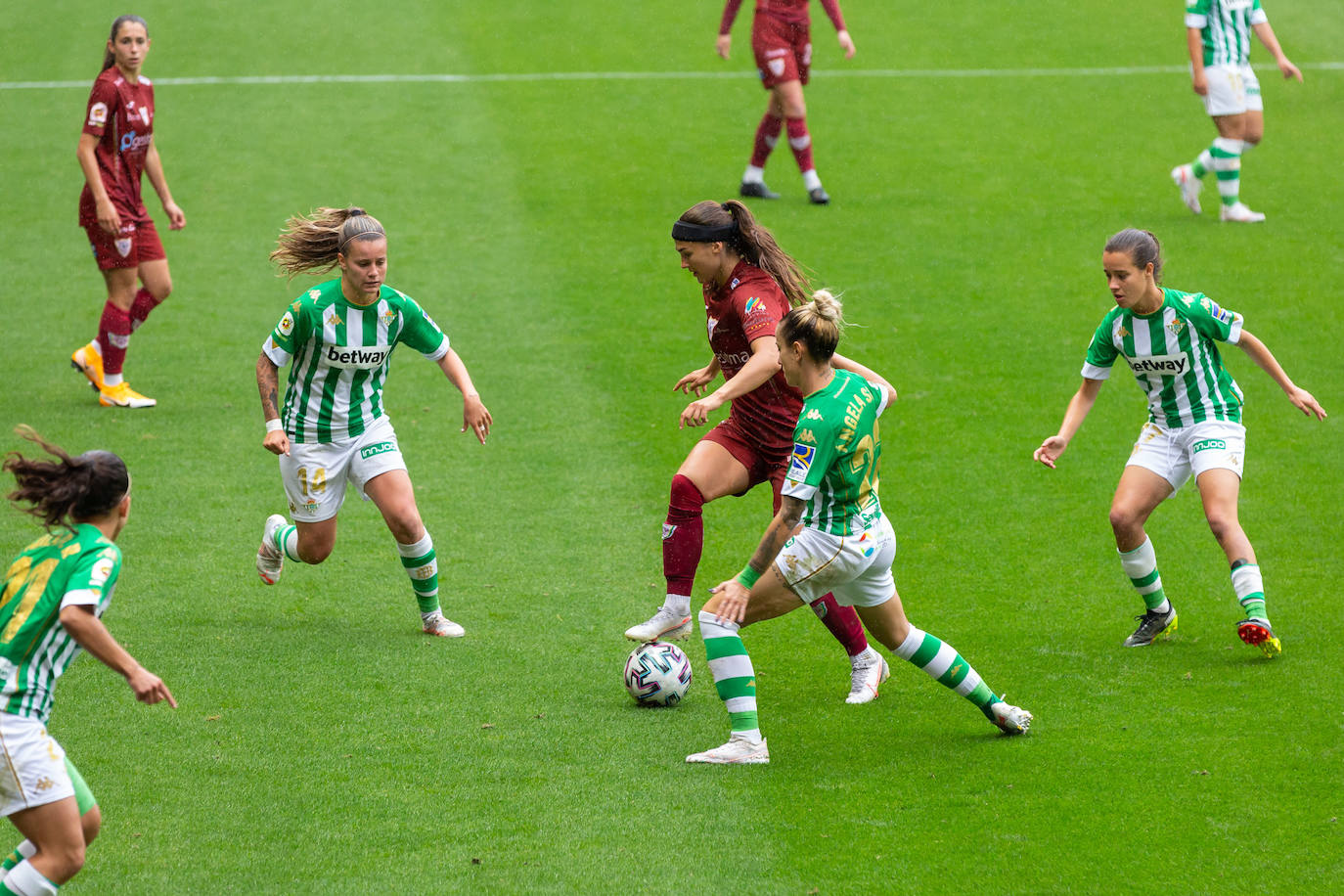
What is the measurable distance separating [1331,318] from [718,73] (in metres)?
9.48

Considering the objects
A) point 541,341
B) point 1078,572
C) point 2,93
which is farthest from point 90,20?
point 1078,572

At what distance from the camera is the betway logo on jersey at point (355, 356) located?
6879 millimetres

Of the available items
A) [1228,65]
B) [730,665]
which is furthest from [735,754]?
[1228,65]

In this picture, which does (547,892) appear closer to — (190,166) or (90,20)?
(190,166)

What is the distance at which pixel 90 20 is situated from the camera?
65.8ft

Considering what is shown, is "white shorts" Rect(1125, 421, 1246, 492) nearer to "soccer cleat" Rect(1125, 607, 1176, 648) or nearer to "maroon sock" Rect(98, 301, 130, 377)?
"soccer cleat" Rect(1125, 607, 1176, 648)

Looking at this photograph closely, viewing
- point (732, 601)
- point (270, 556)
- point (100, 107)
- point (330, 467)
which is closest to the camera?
point (732, 601)

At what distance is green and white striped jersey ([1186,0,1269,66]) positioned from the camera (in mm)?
13445

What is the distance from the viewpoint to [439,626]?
23.8 ft

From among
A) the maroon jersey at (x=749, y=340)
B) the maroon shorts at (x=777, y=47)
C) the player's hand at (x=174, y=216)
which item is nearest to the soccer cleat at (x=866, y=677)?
the maroon jersey at (x=749, y=340)

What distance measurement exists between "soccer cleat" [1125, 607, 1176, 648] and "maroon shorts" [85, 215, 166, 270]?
7.03 metres

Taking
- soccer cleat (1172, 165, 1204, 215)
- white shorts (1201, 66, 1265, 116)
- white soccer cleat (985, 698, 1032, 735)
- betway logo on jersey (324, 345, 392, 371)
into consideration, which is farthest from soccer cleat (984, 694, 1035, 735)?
soccer cleat (1172, 165, 1204, 215)

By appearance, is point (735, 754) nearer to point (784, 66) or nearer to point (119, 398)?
point (119, 398)

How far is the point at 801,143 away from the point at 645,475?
20.8 ft
